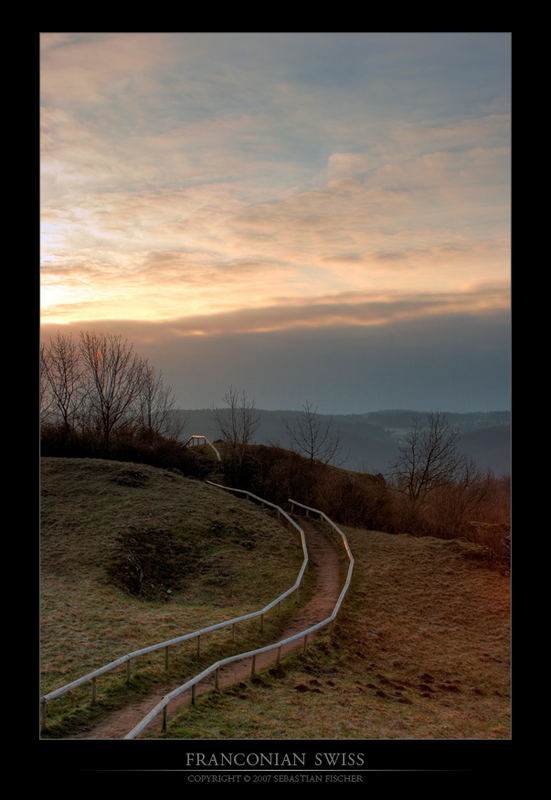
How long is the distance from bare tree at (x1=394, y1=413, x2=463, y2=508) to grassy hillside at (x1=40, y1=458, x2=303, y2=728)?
72.4 feet

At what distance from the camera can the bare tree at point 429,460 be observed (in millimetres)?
44812

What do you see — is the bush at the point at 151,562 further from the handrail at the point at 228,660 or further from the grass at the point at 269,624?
the handrail at the point at 228,660

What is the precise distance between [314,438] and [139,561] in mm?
22261

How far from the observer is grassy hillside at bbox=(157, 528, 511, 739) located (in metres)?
8.63

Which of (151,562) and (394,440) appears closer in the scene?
(151,562)

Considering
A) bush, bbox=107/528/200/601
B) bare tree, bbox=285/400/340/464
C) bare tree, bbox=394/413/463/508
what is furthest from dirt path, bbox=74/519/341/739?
bare tree, bbox=394/413/463/508

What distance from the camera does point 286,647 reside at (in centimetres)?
1241

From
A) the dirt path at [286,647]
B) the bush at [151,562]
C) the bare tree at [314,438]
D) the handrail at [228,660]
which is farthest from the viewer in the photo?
the bare tree at [314,438]

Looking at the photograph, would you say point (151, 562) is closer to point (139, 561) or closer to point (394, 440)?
point (139, 561)

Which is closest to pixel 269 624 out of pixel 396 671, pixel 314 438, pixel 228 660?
pixel 396 671

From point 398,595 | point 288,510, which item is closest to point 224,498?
point 288,510

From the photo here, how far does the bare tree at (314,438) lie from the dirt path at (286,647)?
13279 mm

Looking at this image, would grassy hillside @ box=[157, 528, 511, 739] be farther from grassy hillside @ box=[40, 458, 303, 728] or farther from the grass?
grassy hillside @ box=[40, 458, 303, 728]

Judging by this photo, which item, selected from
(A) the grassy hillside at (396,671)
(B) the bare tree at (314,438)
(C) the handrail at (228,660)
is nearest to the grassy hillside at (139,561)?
(C) the handrail at (228,660)
